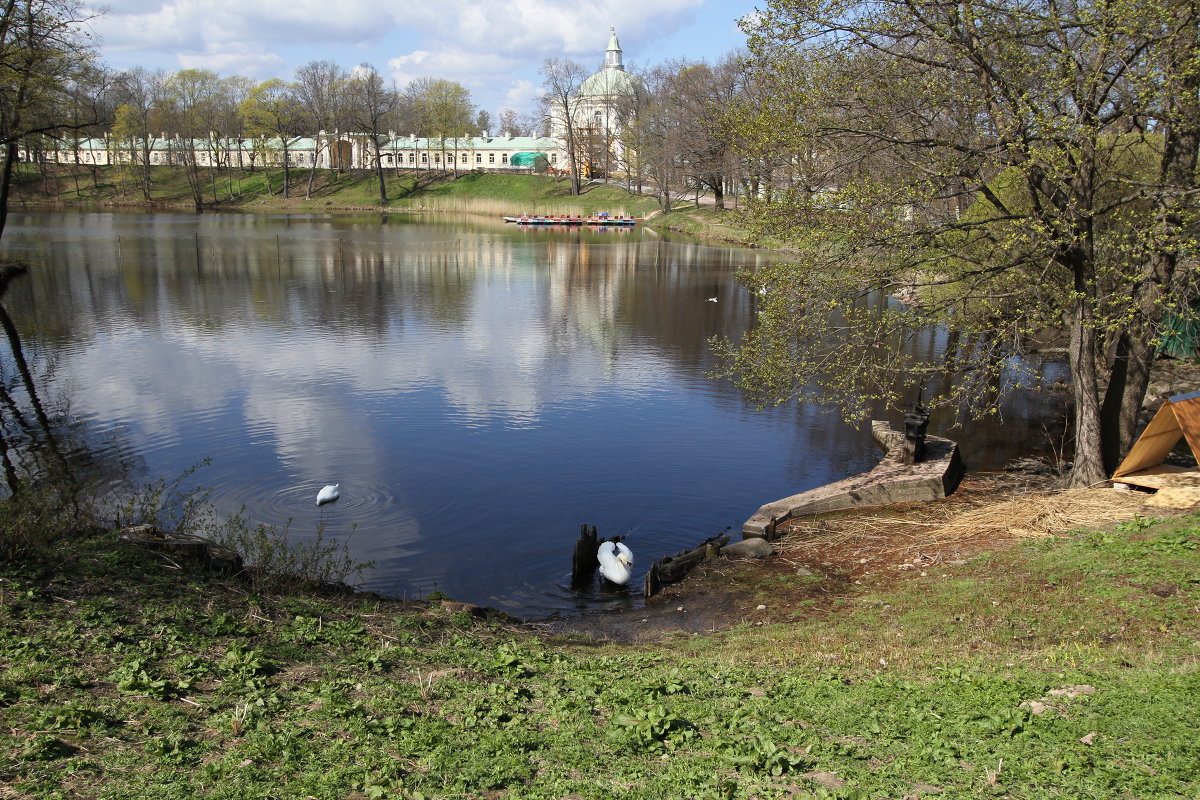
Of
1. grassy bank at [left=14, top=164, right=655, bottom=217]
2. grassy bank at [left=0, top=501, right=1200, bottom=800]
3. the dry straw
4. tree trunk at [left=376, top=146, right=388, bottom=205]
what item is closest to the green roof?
grassy bank at [left=14, top=164, right=655, bottom=217]

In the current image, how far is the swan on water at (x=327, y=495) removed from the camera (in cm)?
1431

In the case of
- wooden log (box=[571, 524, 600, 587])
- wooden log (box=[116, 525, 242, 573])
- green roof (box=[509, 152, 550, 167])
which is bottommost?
wooden log (box=[571, 524, 600, 587])

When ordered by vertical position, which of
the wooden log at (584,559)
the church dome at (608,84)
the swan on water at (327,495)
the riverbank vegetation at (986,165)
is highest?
the church dome at (608,84)

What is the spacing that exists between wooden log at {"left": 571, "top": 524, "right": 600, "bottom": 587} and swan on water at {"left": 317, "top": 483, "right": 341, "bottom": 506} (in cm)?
439

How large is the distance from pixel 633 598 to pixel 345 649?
17.2 feet

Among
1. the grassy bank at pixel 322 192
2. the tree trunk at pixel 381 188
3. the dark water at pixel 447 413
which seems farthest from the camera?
the tree trunk at pixel 381 188

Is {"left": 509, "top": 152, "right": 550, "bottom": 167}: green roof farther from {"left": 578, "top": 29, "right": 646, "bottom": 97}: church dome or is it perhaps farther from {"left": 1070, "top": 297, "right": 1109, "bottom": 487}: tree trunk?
{"left": 1070, "top": 297, "right": 1109, "bottom": 487}: tree trunk

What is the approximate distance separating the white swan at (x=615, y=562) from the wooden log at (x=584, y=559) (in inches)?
5.7

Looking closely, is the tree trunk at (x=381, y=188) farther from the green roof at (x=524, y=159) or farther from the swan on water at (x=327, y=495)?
the swan on water at (x=327, y=495)

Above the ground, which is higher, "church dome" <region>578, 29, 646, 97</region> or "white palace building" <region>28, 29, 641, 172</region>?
"church dome" <region>578, 29, 646, 97</region>

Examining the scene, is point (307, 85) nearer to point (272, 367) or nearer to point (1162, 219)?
point (272, 367)

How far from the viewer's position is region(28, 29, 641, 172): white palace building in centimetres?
11250

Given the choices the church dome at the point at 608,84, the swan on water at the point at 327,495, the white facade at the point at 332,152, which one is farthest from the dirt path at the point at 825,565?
the white facade at the point at 332,152

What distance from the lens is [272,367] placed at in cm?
2369
